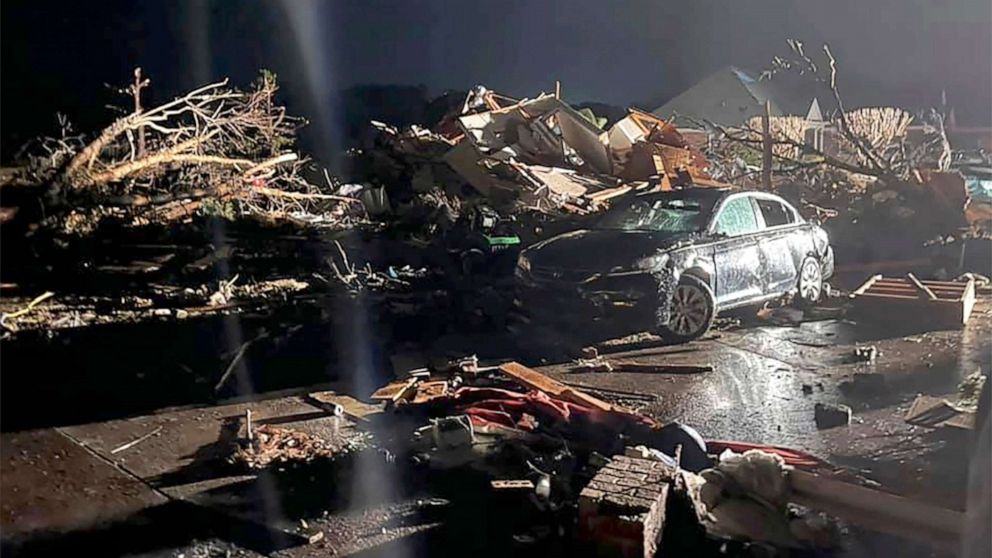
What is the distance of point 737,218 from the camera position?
19.9 feet

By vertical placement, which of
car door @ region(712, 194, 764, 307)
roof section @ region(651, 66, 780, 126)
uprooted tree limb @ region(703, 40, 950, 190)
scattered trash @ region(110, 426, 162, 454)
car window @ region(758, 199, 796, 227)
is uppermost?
roof section @ region(651, 66, 780, 126)

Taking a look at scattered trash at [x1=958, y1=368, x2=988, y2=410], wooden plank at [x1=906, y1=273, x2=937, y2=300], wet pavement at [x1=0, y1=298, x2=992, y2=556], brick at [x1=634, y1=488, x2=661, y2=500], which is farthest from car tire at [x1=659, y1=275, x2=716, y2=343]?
brick at [x1=634, y1=488, x2=661, y2=500]

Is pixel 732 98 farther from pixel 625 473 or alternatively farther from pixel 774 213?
pixel 625 473

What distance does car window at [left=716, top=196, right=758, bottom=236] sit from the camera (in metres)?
5.93

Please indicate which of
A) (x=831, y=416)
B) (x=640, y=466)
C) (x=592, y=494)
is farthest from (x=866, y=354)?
(x=592, y=494)

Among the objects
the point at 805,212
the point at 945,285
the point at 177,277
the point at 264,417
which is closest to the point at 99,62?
the point at 177,277

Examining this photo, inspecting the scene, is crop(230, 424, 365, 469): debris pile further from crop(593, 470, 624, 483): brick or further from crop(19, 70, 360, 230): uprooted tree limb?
crop(19, 70, 360, 230): uprooted tree limb

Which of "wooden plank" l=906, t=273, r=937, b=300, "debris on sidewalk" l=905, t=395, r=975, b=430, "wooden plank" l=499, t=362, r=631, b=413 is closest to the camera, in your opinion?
"debris on sidewalk" l=905, t=395, r=975, b=430

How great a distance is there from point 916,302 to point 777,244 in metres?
1.10

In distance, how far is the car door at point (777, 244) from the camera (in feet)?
20.5

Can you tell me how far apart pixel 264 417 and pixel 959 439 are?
3.41 metres

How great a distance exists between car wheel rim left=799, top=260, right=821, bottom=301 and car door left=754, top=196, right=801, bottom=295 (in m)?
0.15

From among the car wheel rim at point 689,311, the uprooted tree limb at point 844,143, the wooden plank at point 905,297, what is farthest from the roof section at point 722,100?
the wooden plank at point 905,297

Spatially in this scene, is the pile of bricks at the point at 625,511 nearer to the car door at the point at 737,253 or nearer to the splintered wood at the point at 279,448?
the splintered wood at the point at 279,448
